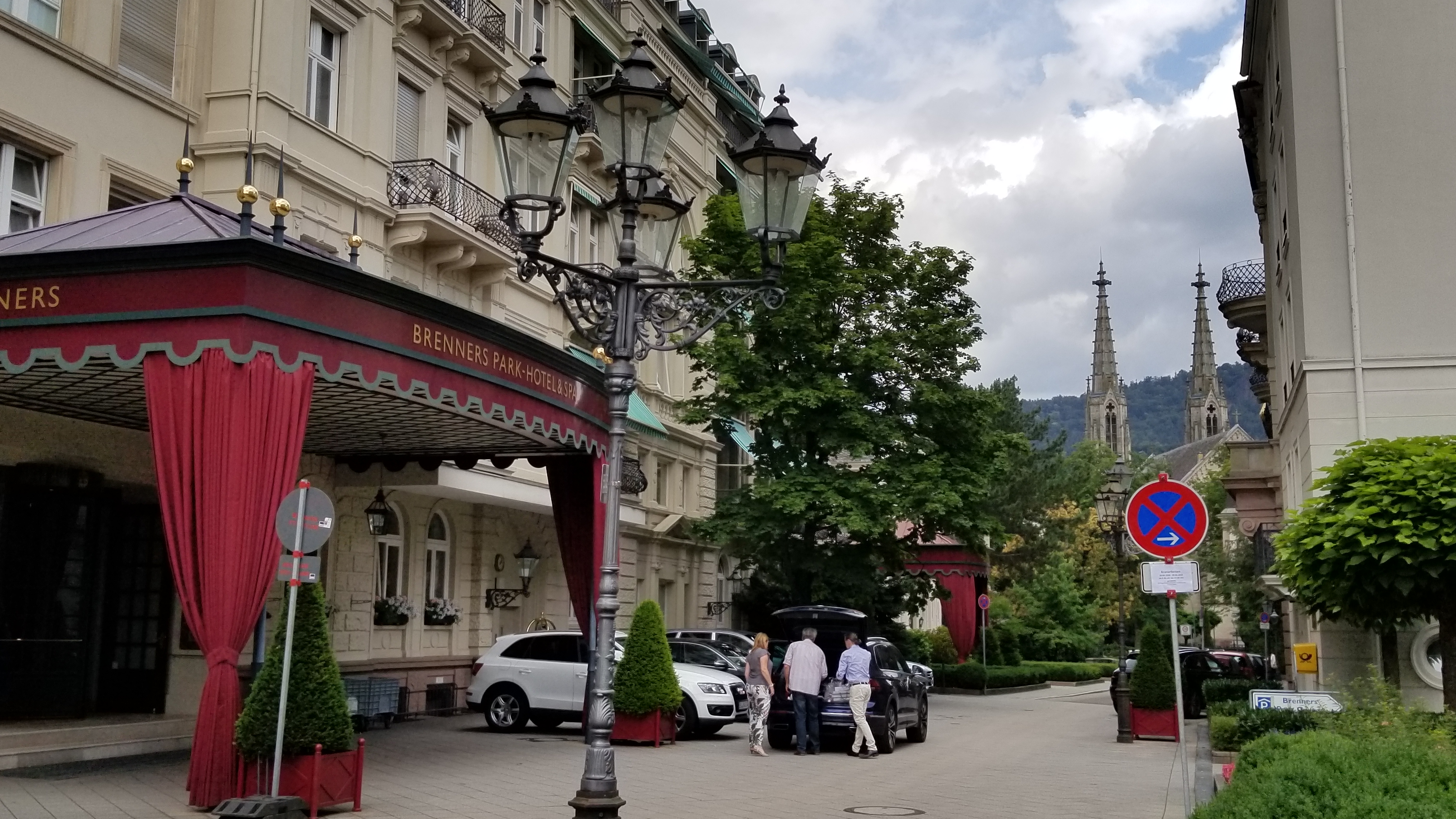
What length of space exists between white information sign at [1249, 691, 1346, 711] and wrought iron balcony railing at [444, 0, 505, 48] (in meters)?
18.5

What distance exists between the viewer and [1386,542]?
14906 mm

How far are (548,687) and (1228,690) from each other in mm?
11637

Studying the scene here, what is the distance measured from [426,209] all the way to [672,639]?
940 centimetres

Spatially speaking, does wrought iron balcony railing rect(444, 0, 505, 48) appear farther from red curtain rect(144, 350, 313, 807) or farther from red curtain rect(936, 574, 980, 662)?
red curtain rect(936, 574, 980, 662)

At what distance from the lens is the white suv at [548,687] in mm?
21594

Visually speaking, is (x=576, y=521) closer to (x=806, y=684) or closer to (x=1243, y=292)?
(x=806, y=684)

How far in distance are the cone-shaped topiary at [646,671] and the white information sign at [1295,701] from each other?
8.47 m

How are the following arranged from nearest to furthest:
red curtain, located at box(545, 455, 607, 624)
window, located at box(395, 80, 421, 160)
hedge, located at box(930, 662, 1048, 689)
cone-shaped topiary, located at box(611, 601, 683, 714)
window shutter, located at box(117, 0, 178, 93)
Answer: window shutter, located at box(117, 0, 178, 93) < red curtain, located at box(545, 455, 607, 624) < cone-shaped topiary, located at box(611, 601, 683, 714) < window, located at box(395, 80, 421, 160) < hedge, located at box(930, 662, 1048, 689)

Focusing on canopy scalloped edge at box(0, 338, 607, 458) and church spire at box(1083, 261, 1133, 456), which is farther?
church spire at box(1083, 261, 1133, 456)

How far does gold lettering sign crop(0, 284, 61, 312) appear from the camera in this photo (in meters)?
11.7

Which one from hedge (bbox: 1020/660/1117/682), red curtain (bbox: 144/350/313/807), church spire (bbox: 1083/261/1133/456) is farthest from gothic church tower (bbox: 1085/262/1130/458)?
red curtain (bbox: 144/350/313/807)

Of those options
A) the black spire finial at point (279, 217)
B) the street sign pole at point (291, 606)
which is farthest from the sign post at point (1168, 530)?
the black spire finial at point (279, 217)

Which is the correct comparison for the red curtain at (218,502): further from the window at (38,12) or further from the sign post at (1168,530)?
the window at (38,12)

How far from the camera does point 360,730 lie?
20.5 m
